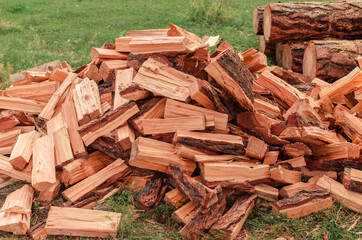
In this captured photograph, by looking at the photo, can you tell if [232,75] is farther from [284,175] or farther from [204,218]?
[204,218]

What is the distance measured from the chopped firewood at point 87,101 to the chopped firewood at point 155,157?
78cm

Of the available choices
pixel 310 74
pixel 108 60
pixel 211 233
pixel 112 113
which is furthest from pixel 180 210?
pixel 310 74

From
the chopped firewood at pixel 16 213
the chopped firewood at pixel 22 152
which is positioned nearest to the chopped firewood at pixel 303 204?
the chopped firewood at pixel 16 213

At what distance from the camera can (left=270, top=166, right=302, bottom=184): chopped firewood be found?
12.0 ft

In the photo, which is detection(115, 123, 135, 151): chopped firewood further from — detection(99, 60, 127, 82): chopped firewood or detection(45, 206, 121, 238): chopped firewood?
detection(99, 60, 127, 82): chopped firewood

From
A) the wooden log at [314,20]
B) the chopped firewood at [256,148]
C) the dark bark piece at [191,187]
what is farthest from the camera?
the wooden log at [314,20]

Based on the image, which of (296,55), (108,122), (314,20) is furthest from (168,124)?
(314,20)

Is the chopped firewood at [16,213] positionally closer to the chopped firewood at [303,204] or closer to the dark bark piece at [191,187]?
the dark bark piece at [191,187]

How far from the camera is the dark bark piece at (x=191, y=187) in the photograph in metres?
3.27

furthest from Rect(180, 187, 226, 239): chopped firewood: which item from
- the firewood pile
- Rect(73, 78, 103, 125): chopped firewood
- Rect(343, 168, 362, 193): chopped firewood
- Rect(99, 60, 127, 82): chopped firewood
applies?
Rect(99, 60, 127, 82): chopped firewood

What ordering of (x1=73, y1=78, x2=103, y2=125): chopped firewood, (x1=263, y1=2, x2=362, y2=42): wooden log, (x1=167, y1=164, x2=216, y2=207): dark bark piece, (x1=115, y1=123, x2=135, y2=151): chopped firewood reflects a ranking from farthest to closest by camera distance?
1. (x1=263, y1=2, x2=362, y2=42): wooden log
2. (x1=73, y1=78, x2=103, y2=125): chopped firewood
3. (x1=115, y1=123, x2=135, y2=151): chopped firewood
4. (x1=167, y1=164, x2=216, y2=207): dark bark piece

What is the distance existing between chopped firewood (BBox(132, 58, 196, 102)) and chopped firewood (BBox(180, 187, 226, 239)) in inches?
45.2

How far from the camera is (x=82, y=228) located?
3262mm

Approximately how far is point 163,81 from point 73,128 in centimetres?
123
